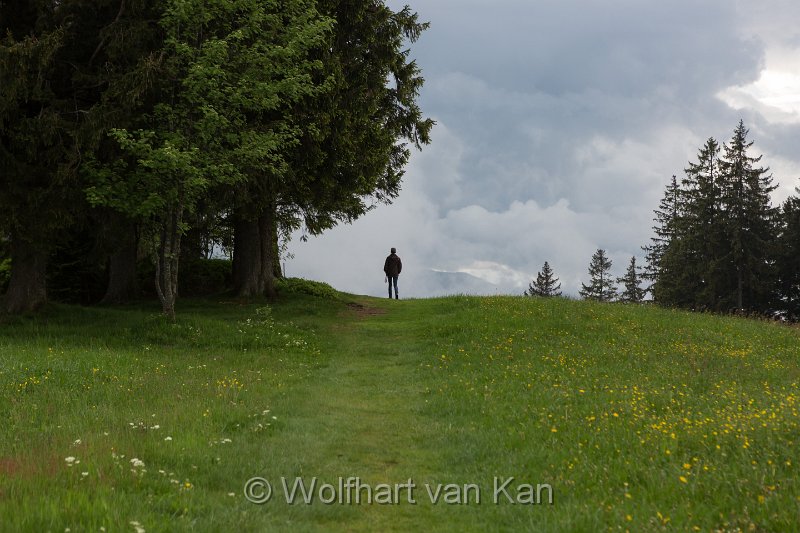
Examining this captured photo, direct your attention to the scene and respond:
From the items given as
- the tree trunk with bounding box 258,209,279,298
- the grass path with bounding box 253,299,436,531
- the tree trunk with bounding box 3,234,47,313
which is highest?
the tree trunk with bounding box 258,209,279,298

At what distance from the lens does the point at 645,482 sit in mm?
6293

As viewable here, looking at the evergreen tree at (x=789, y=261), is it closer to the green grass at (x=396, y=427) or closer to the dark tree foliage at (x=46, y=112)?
the green grass at (x=396, y=427)

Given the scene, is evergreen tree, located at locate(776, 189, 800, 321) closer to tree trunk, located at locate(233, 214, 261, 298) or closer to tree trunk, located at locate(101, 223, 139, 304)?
tree trunk, located at locate(233, 214, 261, 298)

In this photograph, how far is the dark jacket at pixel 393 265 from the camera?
33.3 meters

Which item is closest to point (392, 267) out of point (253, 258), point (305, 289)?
point (305, 289)

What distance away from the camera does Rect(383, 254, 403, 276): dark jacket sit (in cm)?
3334

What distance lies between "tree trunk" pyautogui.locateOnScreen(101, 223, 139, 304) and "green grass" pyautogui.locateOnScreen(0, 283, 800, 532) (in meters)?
7.55

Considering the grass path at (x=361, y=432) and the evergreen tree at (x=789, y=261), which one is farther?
the evergreen tree at (x=789, y=261)

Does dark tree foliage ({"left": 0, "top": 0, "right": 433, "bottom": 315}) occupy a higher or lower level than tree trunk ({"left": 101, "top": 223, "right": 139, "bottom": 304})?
higher

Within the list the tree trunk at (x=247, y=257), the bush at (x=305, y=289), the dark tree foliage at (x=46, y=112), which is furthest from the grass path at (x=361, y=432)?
the bush at (x=305, y=289)

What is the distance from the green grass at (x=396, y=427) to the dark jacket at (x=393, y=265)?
1497 centimetres

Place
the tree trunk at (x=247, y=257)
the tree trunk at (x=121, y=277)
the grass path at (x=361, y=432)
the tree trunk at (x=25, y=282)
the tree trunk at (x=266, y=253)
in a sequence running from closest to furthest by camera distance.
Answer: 1. the grass path at (x=361, y=432)
2. the tree trunk at (x=25, y=282)
3. the tree trunk at (x=121, y=277)
4. the tree trunk at (x=247, y=257)
5. the tree trunk at (x=266, y=253)

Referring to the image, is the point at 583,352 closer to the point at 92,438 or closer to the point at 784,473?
the point at 784,473

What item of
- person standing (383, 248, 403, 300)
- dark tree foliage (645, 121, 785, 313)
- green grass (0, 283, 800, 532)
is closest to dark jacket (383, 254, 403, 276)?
person standing (383, 248, 403, 300)
